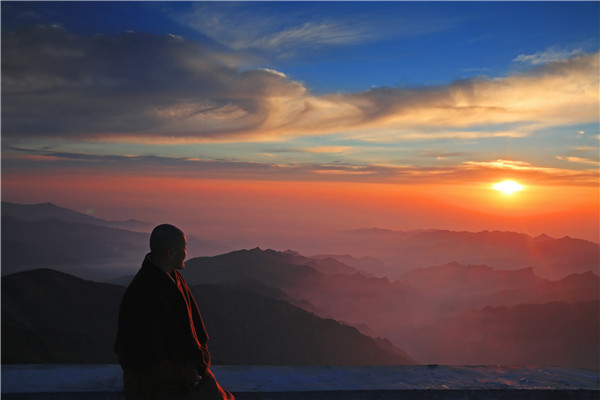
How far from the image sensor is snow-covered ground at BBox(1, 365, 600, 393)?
16.4 feet

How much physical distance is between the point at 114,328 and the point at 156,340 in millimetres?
29889

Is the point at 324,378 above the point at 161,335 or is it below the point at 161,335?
below

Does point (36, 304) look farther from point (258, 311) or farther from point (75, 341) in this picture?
point (258, 311)

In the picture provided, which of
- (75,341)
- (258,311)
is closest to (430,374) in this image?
(75,341)

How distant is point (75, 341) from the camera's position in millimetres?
25203

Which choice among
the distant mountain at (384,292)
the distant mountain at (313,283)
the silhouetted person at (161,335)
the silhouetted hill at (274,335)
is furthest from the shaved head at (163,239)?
the distant mountain at (313,283)

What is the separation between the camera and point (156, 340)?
2.95 meters

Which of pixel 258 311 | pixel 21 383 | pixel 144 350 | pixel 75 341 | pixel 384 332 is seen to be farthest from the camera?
pixel 384 332

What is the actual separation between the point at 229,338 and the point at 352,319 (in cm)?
4554

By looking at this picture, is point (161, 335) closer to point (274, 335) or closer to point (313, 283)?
point (274, 335)

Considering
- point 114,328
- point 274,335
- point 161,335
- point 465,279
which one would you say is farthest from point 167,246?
point 465,279

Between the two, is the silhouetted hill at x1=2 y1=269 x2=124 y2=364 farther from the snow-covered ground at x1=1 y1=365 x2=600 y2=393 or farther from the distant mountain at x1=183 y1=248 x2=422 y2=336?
the distant mountain at x1=183 y1=248 x2=422 y2=336

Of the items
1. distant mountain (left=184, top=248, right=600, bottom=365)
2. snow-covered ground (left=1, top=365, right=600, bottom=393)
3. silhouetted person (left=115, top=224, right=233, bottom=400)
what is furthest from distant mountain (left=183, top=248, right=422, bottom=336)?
silhouetted person (left=115, top=224, right=233, bottom=400)

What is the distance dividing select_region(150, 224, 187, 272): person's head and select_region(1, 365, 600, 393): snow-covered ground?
2.31 m
